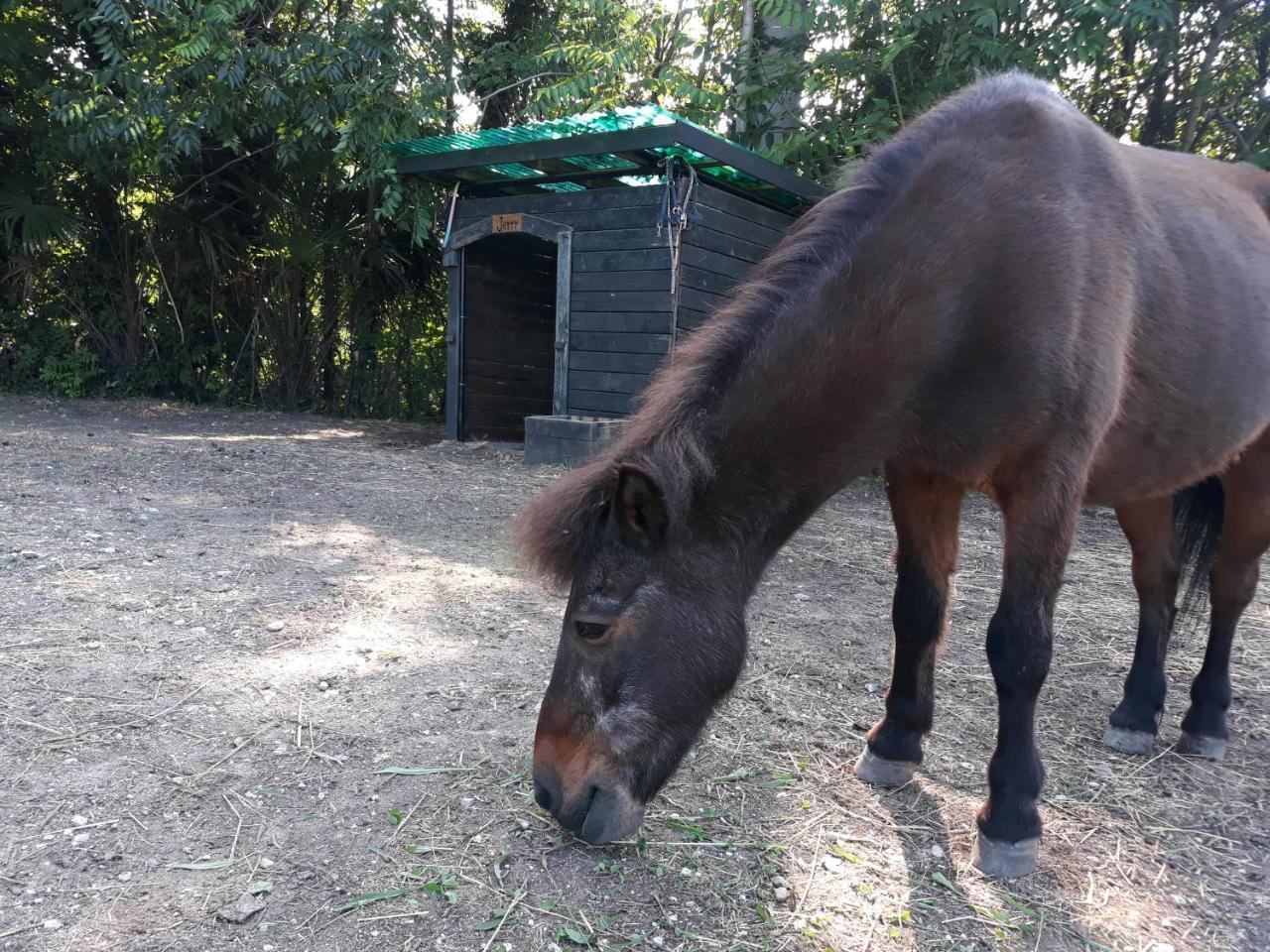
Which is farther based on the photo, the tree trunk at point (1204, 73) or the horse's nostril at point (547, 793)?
the tree trunk at point (1204, 73)

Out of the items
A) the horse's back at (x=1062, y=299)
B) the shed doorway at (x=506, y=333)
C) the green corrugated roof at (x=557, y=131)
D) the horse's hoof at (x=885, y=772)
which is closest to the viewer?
the horse's back at (x=1062, y=299)

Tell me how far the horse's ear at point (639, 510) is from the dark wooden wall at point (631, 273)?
5775 mm

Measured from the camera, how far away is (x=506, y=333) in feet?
33.0

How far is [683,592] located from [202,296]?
13775mm

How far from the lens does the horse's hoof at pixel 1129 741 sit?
2826 mm

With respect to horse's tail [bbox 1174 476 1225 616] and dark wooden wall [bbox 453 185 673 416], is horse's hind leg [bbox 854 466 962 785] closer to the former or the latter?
horse's tail [bbox 1174 476 1225 616]

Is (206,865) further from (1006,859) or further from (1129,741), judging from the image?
(1129,741)

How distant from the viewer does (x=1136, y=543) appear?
319 cm

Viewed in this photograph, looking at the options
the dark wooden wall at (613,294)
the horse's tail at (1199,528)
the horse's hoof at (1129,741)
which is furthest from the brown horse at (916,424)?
the dark wooden wall at (613,294)

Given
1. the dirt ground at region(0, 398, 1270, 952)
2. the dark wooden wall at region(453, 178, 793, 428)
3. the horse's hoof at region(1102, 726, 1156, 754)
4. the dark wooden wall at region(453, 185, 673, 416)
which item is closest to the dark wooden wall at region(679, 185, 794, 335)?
the dark wooden wall at region(453, 178, 793, 428)

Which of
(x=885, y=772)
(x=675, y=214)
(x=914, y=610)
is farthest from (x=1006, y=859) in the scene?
(x=675, y=214)

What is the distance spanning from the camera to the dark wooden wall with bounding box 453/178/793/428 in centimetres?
762

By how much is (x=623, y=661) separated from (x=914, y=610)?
116 centimetres

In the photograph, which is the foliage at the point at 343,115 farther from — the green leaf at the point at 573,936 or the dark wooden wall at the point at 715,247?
the green leaf at the point at 573,936
